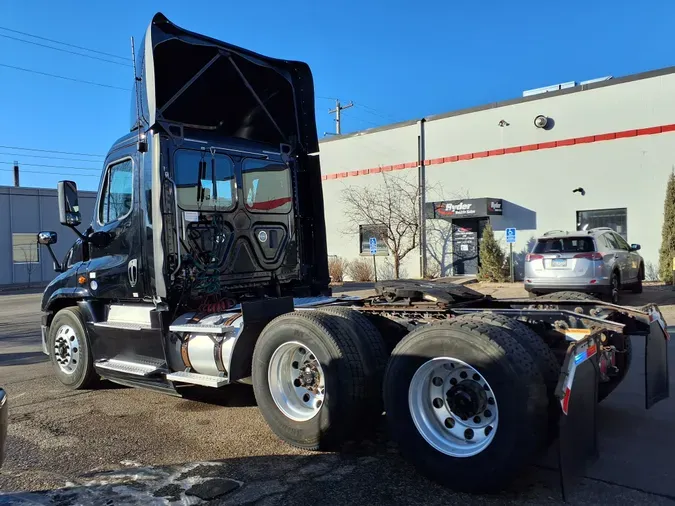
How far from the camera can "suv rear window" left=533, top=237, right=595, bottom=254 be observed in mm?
12234

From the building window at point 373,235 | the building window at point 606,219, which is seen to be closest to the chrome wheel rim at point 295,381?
the building window at point 606,219

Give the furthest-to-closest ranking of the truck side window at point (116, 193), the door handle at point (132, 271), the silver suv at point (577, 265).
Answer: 1. the silver suv at point (577, 265)
2. the truck side window at point (116, 193)
3. the door handle at point (132, 271)

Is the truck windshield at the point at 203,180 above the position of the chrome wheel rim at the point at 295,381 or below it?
above

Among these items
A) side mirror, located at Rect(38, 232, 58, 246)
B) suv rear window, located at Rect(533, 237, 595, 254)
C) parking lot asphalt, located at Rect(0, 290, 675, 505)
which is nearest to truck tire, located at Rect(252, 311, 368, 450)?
parking lot asphalt, located at Rect(0, 290, 675, 505)

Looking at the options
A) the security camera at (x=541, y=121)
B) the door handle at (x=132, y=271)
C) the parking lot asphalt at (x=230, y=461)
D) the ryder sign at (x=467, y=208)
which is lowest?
the parking lot asphalt at (x=230, y=461)

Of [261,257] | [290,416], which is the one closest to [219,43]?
[261,257]

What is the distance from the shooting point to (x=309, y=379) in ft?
14.8

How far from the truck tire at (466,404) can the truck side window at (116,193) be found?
3484mm

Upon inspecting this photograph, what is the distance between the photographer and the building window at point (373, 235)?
23.7 metres

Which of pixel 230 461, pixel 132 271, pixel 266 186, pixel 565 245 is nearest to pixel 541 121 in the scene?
pixel 565 245

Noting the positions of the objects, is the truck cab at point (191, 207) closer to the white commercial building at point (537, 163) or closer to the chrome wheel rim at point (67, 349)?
the chrome wheel rim at point (67, 349)

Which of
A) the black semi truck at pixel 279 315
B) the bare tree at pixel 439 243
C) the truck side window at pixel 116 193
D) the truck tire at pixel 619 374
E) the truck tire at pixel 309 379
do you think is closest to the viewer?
→ the black semi truck at pixel 279 315

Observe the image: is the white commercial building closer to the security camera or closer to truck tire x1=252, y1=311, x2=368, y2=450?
the security camera

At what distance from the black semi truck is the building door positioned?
15476mm
